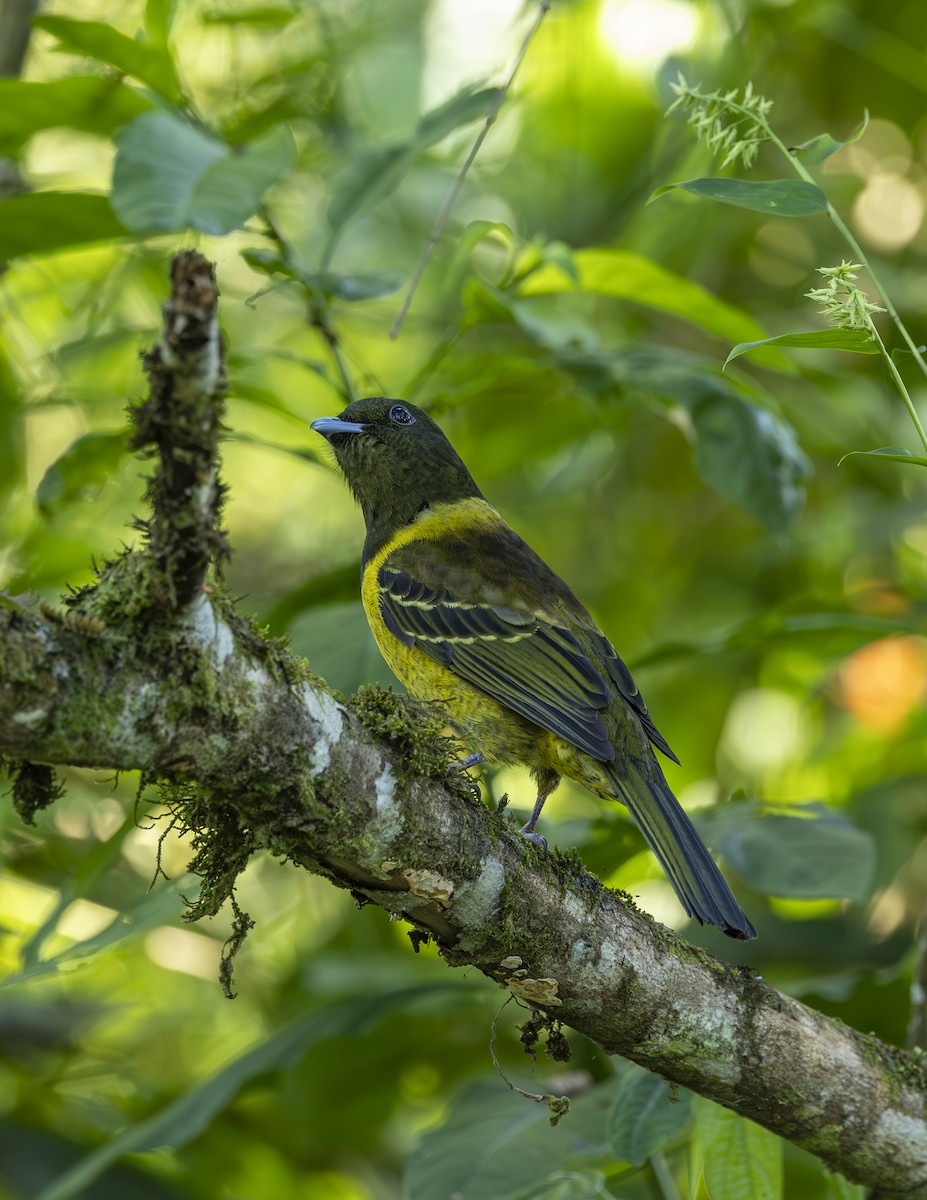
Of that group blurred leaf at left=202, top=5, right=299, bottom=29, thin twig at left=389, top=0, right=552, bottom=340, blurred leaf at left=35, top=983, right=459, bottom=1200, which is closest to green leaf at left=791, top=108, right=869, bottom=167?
thin twig at left=389, top=0, right=552, bottom=340

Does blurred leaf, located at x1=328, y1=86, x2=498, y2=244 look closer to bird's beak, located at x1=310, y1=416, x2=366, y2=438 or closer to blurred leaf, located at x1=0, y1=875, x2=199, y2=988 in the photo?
bird's beak, located at x1=310, y1=416, x2=366, y2=438

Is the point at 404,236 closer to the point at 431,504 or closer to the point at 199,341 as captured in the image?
the point at 431,504

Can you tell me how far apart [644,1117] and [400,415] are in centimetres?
223

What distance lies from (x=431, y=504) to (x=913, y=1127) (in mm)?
2319

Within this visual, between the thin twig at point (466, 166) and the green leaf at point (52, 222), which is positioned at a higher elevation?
the thin twig at point (466, 166)

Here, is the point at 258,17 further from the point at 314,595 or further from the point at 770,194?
the point at 770,194

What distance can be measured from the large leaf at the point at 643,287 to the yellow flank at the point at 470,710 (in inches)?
33.9

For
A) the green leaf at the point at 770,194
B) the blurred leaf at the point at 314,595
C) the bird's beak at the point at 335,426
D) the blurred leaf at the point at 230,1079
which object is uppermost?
the green leaf at the point at 770,194

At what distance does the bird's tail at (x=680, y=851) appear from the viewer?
105 inches

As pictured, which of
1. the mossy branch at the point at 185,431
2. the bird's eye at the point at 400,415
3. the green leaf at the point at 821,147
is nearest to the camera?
the mossy branch at the point at 185,431

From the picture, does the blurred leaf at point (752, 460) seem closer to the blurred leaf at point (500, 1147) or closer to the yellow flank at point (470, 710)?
the yellow flank at point (470, 710)

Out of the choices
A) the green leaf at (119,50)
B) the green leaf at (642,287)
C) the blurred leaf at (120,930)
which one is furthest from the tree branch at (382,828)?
the green leaf at (119,50)

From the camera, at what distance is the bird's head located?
398 cm

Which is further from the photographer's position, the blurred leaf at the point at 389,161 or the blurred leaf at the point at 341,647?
the blurred leaf at the point at 389,161
